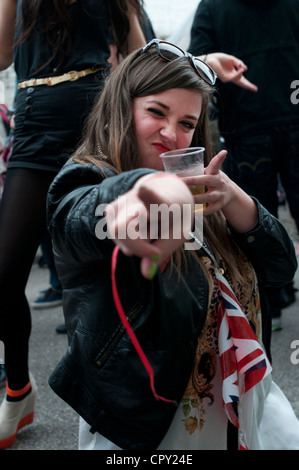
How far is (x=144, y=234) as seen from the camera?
2.89ft

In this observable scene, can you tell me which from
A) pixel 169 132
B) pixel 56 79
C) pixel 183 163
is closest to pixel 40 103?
pixel 56 79

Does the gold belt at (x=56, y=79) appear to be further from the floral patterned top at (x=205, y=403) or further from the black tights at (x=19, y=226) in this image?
the floral patterned top at (x=205, y=403)

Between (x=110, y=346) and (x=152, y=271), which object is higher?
(x=152, y=271)

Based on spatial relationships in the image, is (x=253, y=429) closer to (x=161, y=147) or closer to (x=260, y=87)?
(x=161, y=147)

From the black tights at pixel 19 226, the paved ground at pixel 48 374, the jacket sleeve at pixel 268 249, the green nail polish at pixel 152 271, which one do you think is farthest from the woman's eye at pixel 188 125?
the paved ground at pixel 48 374

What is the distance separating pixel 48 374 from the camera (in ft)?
9.71

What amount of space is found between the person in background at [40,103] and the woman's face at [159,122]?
53cm

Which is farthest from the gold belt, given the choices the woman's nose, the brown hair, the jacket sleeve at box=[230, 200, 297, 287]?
the jacket sleeve at box=[230, 200, 297, 287]

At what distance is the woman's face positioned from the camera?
57.2 inches

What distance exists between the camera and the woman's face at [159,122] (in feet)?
4.76

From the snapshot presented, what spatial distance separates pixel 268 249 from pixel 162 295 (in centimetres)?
39

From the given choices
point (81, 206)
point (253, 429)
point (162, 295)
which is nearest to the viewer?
point (81, 206)
